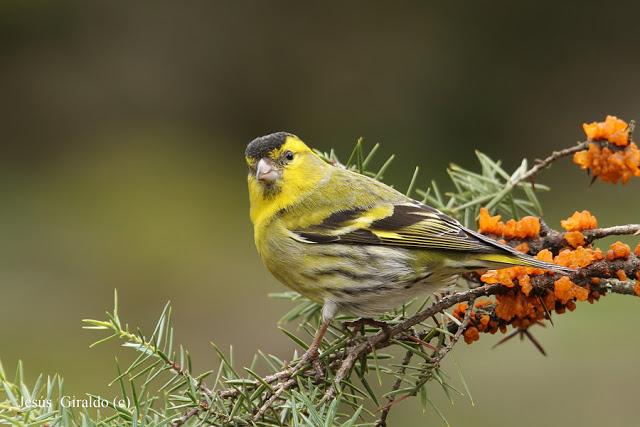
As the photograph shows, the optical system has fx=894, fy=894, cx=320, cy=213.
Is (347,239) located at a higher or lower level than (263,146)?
lower

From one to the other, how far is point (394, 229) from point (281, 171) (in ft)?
1.24

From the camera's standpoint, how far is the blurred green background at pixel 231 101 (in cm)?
520

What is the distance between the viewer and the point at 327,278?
1853 millimetres

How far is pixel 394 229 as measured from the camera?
1964mm

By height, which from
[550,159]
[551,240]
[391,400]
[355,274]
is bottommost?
[391,400]

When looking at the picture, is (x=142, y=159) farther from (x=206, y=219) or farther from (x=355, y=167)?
(x=355, y=167)

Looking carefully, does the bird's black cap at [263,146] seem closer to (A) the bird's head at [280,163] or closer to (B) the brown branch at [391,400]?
(A) the bird's head at [280,163]

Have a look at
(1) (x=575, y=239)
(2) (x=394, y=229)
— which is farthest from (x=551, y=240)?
(2) (x=394, y=229)

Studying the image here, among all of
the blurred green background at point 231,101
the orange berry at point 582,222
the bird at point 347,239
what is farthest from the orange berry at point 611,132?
the blurred green background at point 231,101

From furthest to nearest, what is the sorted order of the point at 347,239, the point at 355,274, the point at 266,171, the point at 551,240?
the point at 266,171 < the point at 347,239 < the point at 355,274 < the point at 551,240

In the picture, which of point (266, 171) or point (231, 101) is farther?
point (231, 101)

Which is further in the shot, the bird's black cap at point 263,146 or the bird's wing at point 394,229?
the bird's black cap at point 263,146

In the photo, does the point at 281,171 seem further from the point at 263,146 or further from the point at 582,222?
the point at 582,222

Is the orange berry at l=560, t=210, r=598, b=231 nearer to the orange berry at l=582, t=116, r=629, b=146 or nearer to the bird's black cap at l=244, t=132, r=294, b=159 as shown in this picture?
the orange berry at l=582, t=116, r=629, b=146
